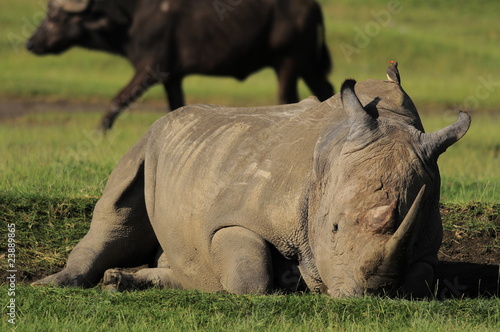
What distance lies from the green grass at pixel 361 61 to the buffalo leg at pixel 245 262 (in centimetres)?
1598

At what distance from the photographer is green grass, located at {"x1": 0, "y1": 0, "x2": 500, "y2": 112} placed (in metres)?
22.3

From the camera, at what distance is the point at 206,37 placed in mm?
14664

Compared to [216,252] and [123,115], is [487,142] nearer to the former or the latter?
[123,115]

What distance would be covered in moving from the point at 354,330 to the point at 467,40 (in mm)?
25845

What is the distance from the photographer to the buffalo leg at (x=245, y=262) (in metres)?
4.96

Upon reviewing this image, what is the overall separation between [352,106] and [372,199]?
1.87ft

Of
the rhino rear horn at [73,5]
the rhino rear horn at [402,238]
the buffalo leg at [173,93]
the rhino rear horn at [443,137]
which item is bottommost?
the buffalo leg at [173,93]

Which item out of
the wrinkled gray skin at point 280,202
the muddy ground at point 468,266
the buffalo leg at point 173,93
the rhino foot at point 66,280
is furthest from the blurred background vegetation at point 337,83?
the rhino foot at point 66,280

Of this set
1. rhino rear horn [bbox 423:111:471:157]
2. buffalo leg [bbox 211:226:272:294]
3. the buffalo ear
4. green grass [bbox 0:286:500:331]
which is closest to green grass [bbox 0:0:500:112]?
buffalo leg [bbox 211:226:272:294]

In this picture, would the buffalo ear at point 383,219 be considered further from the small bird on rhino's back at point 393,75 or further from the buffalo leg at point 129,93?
the buffalo leg at point 129,93

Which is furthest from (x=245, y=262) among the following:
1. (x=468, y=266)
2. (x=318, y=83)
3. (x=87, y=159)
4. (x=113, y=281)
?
(x=318, y=83)

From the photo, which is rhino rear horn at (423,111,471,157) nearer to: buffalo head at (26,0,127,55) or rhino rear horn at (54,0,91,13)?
buffalo head at (26,0,127,55)

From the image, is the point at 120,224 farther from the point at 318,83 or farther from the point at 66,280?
the point at 318,83

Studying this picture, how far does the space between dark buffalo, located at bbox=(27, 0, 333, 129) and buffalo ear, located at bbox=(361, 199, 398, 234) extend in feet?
32.2
